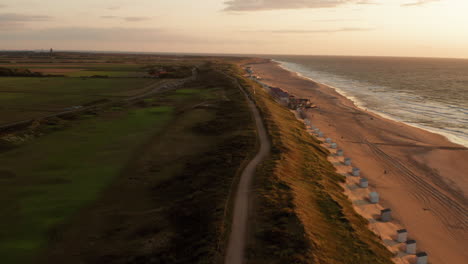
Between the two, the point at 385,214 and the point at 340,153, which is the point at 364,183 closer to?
the point at 385,214

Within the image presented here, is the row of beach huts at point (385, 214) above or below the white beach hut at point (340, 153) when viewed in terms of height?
below

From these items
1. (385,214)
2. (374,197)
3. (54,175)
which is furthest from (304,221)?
(54,175)

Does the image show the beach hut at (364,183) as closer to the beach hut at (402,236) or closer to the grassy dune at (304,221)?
the grassy dune at (304,221)

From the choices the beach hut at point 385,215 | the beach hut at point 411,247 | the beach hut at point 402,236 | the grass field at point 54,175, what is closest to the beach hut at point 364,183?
the beach hut at point 385,215

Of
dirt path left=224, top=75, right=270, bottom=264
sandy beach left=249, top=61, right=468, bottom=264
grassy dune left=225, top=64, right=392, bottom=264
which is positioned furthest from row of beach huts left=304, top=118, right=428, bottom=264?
dirt path left=224, top=75, right=270, bottom=264

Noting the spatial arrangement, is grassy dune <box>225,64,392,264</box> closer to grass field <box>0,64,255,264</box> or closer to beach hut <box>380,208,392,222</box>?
beach hut <box>380,208,392,222</box>

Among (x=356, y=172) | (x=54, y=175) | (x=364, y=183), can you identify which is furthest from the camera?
(x=356, y=172)
